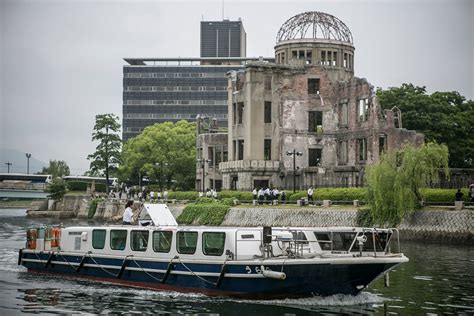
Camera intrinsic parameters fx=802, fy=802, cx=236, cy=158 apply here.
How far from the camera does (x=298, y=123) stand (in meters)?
90.8

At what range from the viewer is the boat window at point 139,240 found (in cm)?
3509

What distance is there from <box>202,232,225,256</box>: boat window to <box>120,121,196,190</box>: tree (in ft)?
277

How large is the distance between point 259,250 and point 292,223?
3594cm

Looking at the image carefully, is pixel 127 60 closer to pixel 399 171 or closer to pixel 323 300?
pixel 399 171

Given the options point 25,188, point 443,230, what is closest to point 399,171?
point 443,230

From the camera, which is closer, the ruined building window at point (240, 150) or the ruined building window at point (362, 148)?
the ruined building window at point (362, 148)

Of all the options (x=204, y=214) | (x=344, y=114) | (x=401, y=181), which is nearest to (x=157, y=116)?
(x=344, y=114)

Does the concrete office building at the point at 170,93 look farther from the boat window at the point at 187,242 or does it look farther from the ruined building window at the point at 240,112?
the boat window at the point at 187,242

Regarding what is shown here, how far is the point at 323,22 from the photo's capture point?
9500cm

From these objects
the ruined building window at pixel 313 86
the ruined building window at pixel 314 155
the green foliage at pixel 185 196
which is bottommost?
the green foliage at pixel 185 196

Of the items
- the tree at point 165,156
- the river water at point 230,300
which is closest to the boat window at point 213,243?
the river water at point 230,300

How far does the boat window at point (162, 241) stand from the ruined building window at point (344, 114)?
5816cm

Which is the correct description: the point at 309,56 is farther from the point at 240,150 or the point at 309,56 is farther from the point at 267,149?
the point at 240,150

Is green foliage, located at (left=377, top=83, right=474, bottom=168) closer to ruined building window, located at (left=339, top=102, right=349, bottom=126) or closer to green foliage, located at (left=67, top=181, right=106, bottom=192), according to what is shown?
ruined building window, located at (left=339, top=102, right=349, bottom=126)
